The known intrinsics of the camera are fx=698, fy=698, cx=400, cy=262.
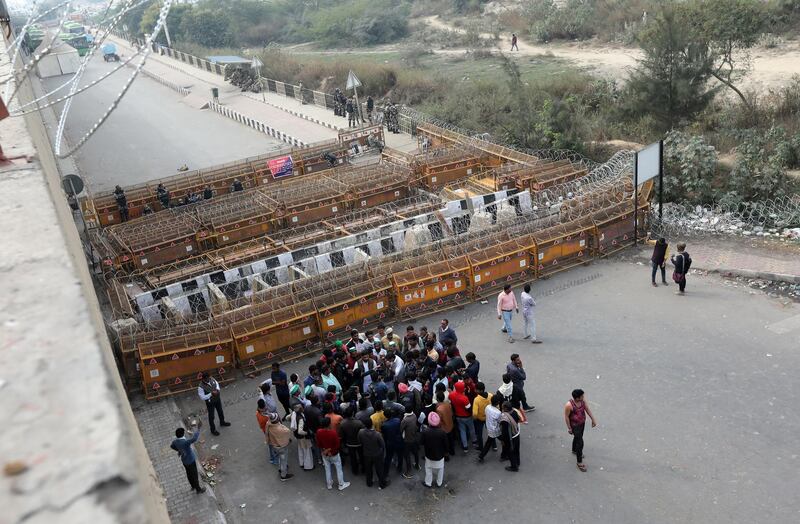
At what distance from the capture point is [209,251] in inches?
739

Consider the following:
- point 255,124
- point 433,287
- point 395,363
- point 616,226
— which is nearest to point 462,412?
point 395,363

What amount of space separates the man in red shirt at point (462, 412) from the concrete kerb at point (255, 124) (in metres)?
20.8

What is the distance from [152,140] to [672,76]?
24.5 meters

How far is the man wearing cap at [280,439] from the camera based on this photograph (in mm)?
9656

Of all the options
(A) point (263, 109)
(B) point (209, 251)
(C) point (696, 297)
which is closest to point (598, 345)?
(C) point (696, 297)

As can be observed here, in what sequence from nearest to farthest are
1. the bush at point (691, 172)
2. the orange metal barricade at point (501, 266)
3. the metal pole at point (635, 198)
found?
1. the orange metal barricade at point (501, 266)
2. the metal pole at point (635, 198)
3. the bush at point (691, 172)

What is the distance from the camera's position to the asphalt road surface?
97.3 feet

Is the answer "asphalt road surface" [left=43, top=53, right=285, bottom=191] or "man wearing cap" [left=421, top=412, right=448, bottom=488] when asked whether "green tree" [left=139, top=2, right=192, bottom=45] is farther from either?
"man wearing cap" [left=421, top=412, right=448, bottom=488]

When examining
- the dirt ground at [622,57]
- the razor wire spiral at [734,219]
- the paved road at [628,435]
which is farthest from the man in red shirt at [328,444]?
the dirt ground at [622,57]

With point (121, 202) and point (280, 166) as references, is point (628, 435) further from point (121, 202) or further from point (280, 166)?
point (280, 166)

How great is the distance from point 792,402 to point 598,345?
128 inches

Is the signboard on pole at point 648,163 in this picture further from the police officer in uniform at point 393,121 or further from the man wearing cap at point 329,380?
the police officer in uniform at point 393,121

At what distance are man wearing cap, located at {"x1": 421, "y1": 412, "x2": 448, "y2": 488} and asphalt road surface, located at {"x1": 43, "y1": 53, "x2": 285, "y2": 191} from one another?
72.3 ft

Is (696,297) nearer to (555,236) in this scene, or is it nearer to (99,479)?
(555,236)
